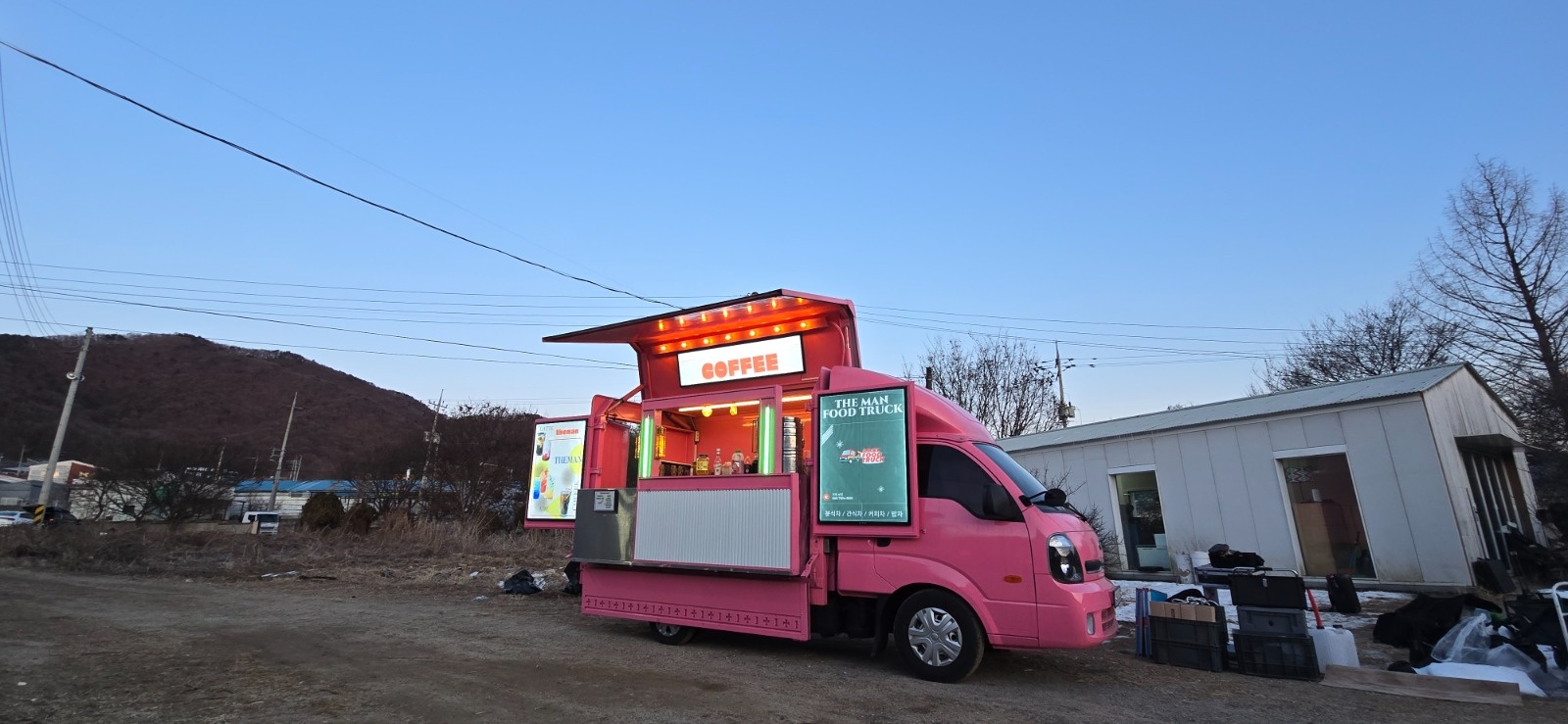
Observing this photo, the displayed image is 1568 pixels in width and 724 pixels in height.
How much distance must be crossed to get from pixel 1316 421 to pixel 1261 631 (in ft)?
26.4

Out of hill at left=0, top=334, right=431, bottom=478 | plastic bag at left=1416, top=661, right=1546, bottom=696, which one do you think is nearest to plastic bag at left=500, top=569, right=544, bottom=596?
plastic bag at left=1416, top=661, right=1546, bottom=696

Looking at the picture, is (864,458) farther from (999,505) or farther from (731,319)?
(731,319)

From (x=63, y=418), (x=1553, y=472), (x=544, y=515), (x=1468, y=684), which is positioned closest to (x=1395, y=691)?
(x=1468, y=684)

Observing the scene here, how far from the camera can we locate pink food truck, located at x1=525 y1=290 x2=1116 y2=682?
5.97 metres

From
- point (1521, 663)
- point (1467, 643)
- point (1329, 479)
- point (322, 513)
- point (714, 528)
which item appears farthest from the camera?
point (322, 513)

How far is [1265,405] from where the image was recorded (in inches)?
544

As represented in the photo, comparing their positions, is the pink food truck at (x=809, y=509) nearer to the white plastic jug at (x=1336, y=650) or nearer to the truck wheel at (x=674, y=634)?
the truck wheel at (x=674, y=634)

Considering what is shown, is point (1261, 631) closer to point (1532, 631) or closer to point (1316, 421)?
point (1532, 631)

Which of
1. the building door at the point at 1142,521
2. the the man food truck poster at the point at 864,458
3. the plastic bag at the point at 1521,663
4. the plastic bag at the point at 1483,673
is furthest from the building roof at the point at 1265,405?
the the man food truck poster at the point at 864,458

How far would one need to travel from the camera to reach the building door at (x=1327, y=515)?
1214 centimetres

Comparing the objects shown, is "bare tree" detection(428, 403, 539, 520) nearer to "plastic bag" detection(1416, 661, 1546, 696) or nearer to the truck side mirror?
the truck side mirror

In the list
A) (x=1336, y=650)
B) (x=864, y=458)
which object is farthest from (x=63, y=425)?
(x=1336, y=650)

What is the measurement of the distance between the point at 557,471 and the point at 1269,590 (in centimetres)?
800

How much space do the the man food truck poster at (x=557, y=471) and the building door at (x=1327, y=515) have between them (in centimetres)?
1263
